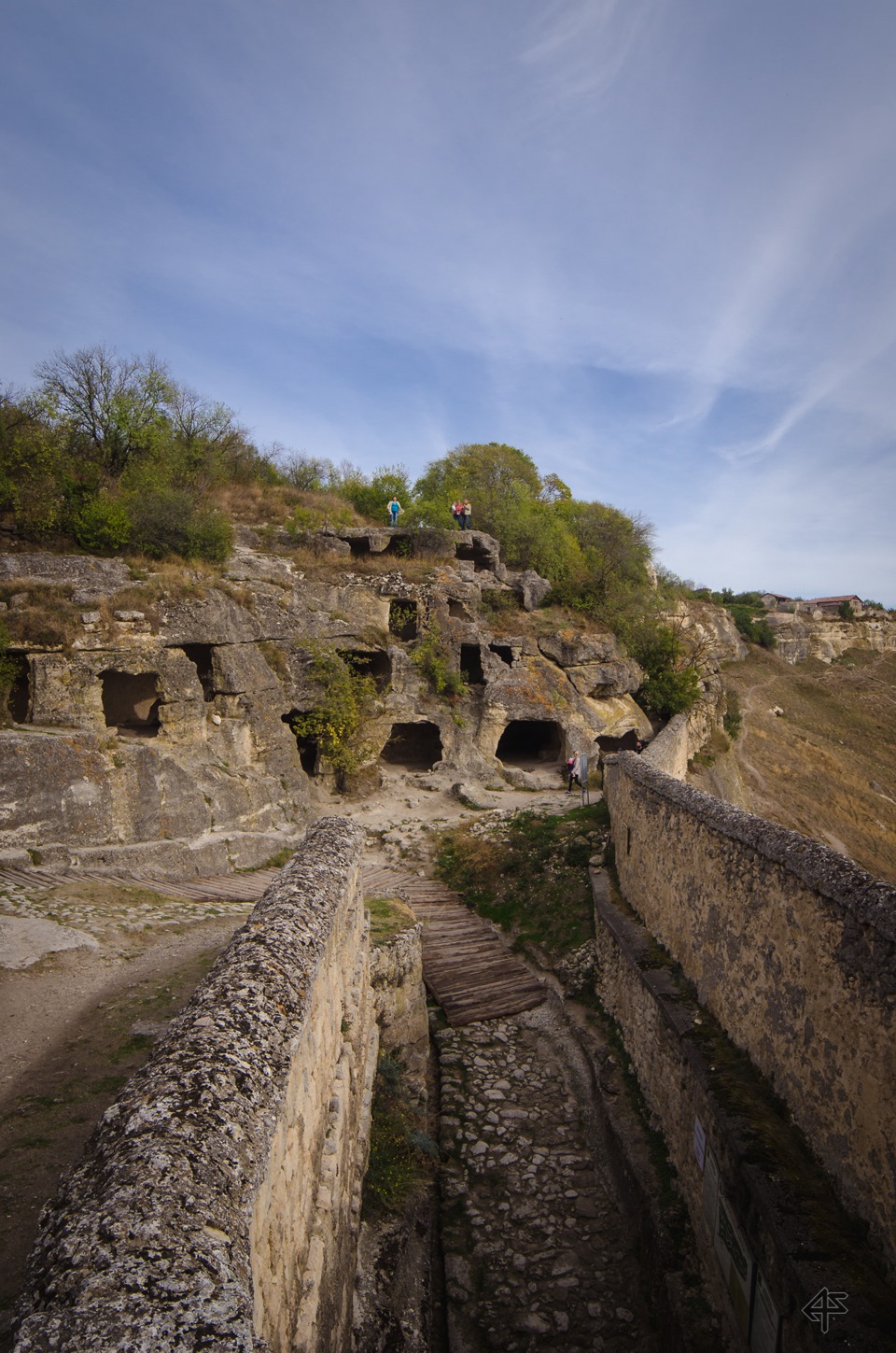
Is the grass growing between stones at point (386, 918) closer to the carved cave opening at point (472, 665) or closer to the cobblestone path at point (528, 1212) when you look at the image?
the cobblestone path at point (528, 1212)

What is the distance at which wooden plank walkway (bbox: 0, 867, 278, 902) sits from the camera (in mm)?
10656

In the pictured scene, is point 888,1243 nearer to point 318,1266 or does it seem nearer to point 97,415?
point 318,1266

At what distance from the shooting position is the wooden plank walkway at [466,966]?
10.2m

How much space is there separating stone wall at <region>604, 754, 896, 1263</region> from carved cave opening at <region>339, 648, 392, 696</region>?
13.8 metres

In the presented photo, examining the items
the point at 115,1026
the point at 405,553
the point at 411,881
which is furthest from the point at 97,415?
the point at 115,1026

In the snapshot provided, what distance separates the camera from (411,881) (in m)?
14.6

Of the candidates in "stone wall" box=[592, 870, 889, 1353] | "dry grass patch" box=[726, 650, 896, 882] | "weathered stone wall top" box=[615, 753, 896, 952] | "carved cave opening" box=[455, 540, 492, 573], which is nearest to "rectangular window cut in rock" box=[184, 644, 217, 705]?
"carved cave opening" box=[455, 540, 492, 573]

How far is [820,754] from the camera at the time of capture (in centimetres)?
3366

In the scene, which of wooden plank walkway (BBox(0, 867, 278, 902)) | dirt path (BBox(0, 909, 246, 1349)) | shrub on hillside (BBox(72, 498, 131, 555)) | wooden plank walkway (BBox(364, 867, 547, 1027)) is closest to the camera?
dirt path (BBox(0, 909, 246, 1349))

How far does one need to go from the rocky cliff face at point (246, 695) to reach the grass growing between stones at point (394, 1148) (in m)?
6.96

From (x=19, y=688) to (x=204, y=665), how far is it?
4.22 meters

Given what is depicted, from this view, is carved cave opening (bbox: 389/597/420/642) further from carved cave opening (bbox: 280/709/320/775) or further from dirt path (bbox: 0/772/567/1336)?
dirt path (bbox: 0/772/567/1336)

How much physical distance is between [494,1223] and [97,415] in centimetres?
2335

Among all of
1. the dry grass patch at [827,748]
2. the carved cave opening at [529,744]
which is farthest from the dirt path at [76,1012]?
the dry grass patch at [827,748]
